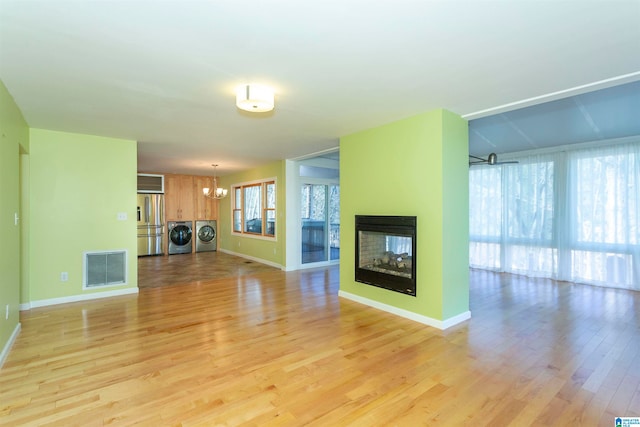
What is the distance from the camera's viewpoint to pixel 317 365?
2467 millimetres

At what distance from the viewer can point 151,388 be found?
7.02 ft

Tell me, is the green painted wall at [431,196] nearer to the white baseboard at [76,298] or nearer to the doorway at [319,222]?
the doorway at [319,222]

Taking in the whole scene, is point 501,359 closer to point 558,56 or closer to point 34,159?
point 558,56

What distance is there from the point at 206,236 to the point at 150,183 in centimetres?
215

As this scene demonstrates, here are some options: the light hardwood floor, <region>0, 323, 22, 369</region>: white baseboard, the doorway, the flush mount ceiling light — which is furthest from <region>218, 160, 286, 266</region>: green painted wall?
<region>0, 323, 22, 369</region>: white baseboard

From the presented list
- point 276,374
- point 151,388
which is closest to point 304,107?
point 276,374

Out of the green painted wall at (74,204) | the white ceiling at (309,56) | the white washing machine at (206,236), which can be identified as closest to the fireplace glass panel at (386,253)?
the white ceiling at (309,56)

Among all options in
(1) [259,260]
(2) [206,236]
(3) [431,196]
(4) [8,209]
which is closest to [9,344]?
(4) [8,209]

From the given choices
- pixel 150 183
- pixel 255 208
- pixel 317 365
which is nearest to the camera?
pixel 317 365

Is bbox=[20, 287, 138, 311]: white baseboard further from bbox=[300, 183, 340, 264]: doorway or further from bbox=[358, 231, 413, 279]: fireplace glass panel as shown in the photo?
bbox=[358, 231, 413, 279]: fireplace glass panel

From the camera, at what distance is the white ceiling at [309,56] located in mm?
1662

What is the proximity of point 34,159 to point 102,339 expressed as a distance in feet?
9.01

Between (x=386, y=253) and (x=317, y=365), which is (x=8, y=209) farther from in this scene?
(x=386, y=253)

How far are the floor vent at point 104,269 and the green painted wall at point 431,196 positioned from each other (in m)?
3.80
